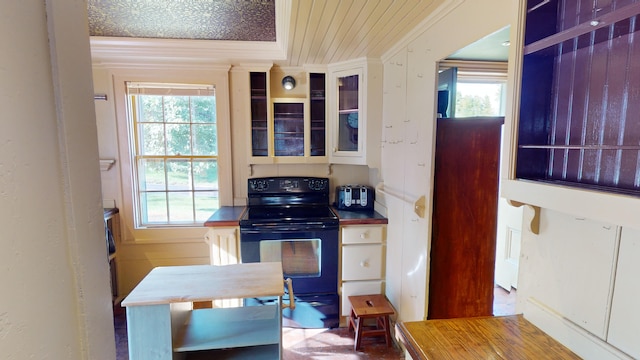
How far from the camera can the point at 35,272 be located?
0.43 meters

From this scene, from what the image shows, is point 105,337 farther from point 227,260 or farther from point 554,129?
point 227,260

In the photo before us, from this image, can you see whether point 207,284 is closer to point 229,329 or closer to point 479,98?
point 229,329

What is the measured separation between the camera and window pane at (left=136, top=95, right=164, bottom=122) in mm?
2834

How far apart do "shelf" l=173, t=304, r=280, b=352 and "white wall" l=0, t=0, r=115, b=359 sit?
113cm

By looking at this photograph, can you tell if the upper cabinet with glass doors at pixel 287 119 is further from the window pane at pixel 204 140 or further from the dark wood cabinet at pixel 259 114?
the window pane at pixel 204 140

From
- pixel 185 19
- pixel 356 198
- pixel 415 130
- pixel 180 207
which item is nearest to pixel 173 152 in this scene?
pixel 180 207

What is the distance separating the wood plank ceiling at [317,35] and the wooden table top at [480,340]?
1445 mm

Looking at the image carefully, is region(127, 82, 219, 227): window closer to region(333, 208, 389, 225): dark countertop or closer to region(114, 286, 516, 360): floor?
region(114, 286, 516, 360): floor

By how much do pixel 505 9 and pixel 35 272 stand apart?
1.50 m

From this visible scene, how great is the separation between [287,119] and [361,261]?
148 cm

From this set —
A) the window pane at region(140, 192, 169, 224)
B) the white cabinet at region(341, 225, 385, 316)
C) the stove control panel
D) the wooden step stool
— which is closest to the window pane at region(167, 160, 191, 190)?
the window pane at region(140, 192, 169, 224)

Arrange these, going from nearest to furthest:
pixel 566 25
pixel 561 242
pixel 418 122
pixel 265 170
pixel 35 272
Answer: pixel 35 272 < pixel 566 25 < pixel 561 242 < pixel 418 122 < pixel 265 170

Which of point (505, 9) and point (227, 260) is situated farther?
point (227, 260)

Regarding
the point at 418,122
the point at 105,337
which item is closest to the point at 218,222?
the point at 418,122
